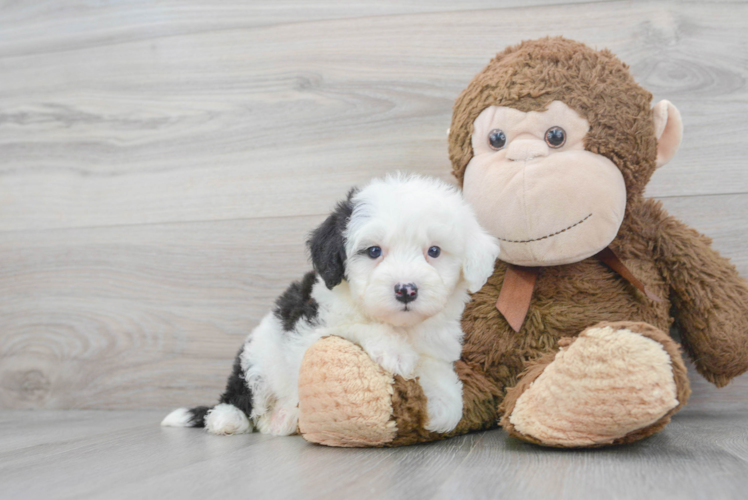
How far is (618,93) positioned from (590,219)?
0.27m

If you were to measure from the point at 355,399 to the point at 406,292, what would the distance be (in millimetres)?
212

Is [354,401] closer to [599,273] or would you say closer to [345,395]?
[345,395]

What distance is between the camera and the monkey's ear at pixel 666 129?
4.33 feet

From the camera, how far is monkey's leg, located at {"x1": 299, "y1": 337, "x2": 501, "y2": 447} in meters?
1.11

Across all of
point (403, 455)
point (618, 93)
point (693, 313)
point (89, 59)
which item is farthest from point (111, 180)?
point (693, 313)

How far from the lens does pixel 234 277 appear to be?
1863 millimetres

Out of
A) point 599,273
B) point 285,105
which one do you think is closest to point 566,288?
point 599,273

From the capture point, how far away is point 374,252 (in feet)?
3.87

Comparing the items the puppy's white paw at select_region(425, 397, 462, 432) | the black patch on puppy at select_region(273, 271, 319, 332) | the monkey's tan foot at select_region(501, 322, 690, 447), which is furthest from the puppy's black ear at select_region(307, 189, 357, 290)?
the monkey's tan foot at select_region(501, 322, 690, 447)

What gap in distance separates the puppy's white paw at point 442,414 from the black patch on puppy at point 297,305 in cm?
30

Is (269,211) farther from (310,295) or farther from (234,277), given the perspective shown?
(310,295)

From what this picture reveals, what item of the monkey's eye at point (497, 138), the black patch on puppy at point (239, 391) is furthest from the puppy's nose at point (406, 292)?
the black patch on puppy at point (239, 391)

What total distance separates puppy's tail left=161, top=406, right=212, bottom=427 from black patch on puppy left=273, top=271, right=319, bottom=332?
0.39 m

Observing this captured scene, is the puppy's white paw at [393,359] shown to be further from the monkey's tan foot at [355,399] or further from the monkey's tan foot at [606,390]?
the monkey's tan foot at [606,390]
